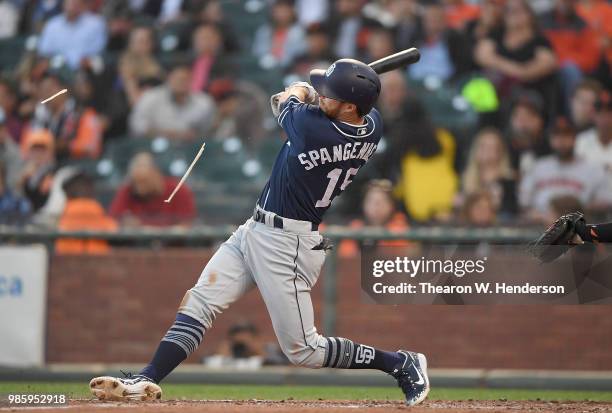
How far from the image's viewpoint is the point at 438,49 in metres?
13.2

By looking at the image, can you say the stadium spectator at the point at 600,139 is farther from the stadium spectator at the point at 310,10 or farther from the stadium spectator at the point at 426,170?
the stadium spectator at the point at 310,10

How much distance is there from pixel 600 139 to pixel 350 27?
3259mm

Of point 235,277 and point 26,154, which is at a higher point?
point 26,154

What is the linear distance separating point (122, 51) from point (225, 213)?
9.46 ft

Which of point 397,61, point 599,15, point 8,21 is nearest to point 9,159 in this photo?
point 8,21

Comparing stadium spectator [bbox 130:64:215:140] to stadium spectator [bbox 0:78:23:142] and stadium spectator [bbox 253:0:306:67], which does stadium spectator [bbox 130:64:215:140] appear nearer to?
stadium spectator [bbox 253:0:306:67]

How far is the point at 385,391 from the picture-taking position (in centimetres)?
934

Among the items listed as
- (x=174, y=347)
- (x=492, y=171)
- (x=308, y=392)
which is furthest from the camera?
(x=492, y=171)

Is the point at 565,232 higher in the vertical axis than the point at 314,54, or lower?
lower

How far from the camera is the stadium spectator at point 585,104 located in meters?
12.0

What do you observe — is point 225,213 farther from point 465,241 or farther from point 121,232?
point 465,241

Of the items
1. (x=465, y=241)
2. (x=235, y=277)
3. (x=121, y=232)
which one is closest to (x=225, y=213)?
(x=121, y=232)

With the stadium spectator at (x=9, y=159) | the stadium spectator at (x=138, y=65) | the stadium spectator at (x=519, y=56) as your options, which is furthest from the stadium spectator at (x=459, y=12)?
the stadium spectator at (x=9, y=159)

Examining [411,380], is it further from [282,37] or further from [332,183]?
Answer: [282,37]
